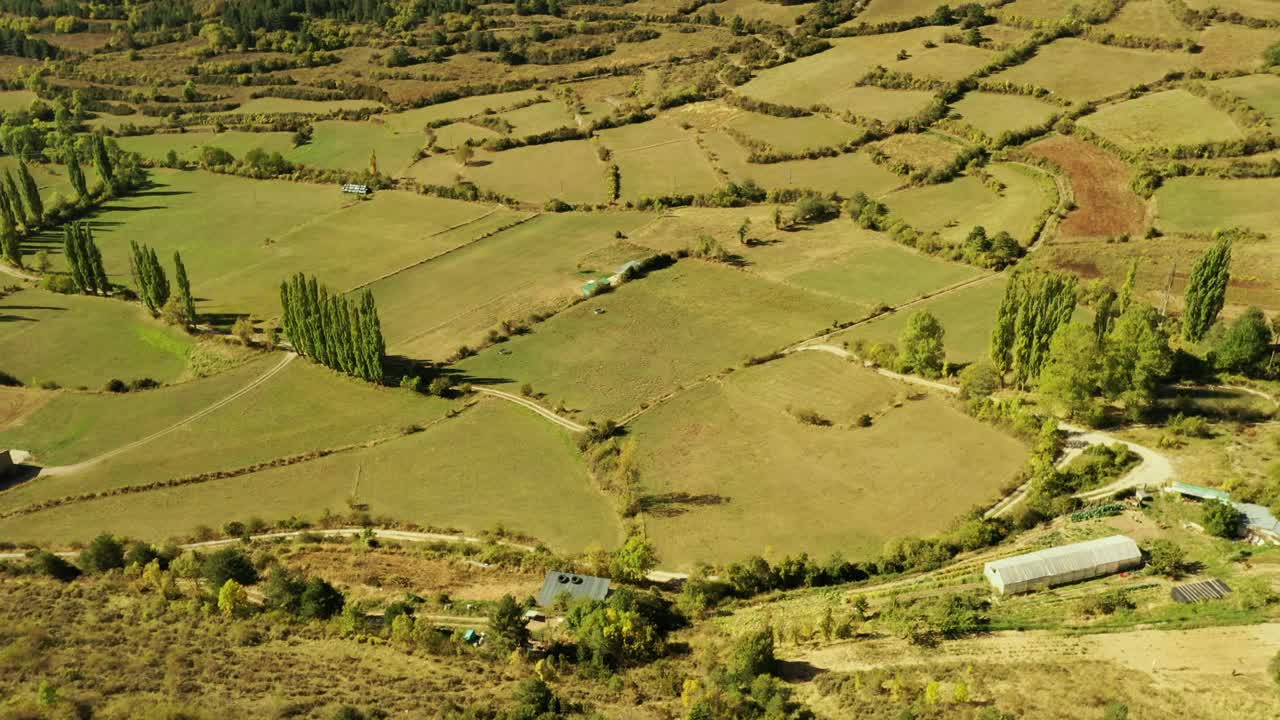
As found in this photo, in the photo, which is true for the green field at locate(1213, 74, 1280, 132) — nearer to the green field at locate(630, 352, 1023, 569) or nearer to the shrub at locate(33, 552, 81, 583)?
the green field at locate(630, 352, 1023, 569)

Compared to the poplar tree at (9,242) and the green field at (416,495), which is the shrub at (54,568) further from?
the poplar tree at (9,242)

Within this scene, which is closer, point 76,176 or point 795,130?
point 76,176

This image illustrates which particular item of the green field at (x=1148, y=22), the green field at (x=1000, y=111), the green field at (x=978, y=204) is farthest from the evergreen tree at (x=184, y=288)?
the green field at (x=1148, y=22)

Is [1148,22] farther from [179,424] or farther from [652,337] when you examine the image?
[179,424]

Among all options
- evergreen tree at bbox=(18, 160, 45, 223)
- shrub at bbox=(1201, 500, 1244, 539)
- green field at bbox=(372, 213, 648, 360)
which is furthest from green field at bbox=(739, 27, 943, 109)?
shrub at bbox=(1201, 500, 1244, 539)

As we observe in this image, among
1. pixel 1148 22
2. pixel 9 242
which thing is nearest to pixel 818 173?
pixel 1148 22

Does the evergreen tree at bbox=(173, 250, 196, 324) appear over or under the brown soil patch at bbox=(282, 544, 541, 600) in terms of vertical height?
over
